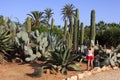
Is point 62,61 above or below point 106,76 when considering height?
above

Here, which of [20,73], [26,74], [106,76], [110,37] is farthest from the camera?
[110,37]

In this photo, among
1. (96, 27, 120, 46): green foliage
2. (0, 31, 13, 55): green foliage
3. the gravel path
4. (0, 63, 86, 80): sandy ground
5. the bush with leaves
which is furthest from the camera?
(96, 27, 120, 46): green foliage

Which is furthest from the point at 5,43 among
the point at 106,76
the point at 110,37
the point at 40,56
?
the point at 110,37

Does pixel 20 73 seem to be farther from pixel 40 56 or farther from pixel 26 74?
pixel 40 56

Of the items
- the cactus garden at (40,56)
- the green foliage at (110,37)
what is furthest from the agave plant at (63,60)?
the green foliage at (110,37)

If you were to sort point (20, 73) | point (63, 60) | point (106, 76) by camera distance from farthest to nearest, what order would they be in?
point (63, 60) → point (106, 76) → point (20, 73)

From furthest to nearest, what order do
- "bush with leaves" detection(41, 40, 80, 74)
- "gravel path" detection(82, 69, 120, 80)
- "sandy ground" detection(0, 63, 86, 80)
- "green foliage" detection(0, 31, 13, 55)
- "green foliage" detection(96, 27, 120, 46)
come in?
1. "green foliage" detection(96, 27, 120, 46)
2. "green foliage" detection(0, 31, 13, 55)
3. "bush with leaves" detection(41, 40, 80, 74)
4. "gravel path" detection(82, 69, 120, 80)
5. "sandy ground" detection(0, 63, 86, 80)

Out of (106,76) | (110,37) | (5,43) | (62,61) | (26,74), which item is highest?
(5,43)

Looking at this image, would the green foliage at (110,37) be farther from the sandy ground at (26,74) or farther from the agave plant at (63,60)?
the agave plant at (63,60)

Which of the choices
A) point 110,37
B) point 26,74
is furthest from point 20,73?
point 110,37

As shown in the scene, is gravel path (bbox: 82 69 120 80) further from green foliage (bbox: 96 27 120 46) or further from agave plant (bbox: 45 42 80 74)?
green foliage (bbox: 96 27 120 46)

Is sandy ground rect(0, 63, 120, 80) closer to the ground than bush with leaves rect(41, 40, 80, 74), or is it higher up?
closer to the ground

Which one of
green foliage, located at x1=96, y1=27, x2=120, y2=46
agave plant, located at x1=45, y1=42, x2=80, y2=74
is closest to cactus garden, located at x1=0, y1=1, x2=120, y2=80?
agave plant, located at x1=45, y1=42, x2=80, y2=74

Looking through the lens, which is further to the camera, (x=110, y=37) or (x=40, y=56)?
(x=110, y=37)
